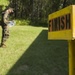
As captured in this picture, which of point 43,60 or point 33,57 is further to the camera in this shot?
point 33,57

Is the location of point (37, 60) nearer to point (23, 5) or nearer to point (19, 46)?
point (19, 46)

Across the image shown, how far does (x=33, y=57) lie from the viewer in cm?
1169

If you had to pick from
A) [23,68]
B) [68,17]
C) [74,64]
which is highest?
[68,17]

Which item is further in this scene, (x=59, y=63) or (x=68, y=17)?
(x=59, y=63)

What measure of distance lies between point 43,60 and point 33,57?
51 cm

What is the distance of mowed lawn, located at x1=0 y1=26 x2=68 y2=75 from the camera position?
10250mm

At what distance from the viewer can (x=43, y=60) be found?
448 inches

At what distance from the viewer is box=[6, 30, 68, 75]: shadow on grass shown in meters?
10.2

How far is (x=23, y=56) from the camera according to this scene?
38.8 feet

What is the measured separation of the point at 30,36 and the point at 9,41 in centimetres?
185

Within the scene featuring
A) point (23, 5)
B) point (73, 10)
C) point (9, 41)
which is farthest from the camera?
point (23, 5)

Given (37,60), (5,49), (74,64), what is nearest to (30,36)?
(5,49)

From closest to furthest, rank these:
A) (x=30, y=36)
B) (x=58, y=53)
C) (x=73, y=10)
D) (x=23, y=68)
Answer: (x=73, y=10) < (x=23, y=68) < (x=58, y=53) < (x=30, y=36)

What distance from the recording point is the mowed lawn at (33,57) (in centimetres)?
1025
